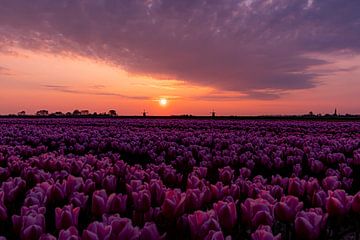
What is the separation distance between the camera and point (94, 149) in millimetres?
10023

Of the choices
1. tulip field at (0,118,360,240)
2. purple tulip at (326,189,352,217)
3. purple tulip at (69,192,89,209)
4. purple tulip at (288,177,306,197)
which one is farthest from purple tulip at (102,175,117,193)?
purple tulip at (326,189,352,217)

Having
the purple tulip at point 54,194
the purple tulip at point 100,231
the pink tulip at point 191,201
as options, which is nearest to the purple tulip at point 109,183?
the purple tulip at point 54,194

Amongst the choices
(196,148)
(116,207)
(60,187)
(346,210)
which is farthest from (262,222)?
(196,148)

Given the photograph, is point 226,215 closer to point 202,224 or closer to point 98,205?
point 202,224

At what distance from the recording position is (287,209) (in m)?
2.72

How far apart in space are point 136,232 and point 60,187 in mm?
1458

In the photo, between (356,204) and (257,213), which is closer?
(257,213)

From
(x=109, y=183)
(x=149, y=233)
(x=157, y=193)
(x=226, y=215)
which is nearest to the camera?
(x=149, y=233)

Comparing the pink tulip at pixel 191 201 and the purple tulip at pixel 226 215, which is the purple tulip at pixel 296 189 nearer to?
the pink tulip at pixel 191 201

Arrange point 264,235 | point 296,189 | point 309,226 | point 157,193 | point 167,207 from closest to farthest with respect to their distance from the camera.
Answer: point 264,235
point 309,226
point 167,207
point 157,193
point 296,189

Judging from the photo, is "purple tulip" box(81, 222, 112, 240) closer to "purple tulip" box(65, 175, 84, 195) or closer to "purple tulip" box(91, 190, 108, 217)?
"purple tulip" box(91, 190, 108, 217)

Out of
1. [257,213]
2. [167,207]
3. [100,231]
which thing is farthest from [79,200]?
[257,213]

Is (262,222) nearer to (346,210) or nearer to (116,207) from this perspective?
(346,210)

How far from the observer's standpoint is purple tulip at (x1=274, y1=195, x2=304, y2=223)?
2.73m
